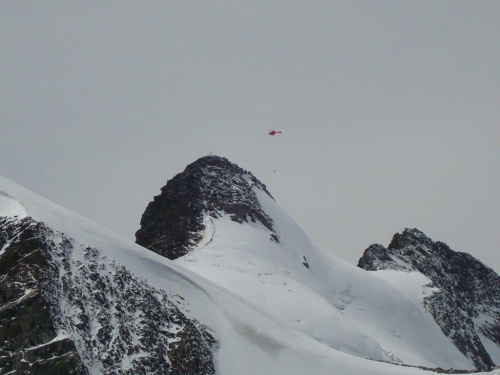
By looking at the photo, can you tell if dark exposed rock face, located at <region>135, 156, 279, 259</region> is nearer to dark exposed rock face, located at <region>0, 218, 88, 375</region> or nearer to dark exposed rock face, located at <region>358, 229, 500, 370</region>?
dark exposed rock face, located at <region>358, 229, 500, 370</region>

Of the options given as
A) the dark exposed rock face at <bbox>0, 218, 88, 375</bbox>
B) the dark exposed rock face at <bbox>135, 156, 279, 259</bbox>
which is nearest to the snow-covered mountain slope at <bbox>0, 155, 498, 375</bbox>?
the dark exposed rock face at <bbox>0, 218, 88, 375</bbox>

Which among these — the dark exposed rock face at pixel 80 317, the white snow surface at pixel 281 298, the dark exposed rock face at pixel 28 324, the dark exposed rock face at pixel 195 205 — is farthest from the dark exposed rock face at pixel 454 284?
the dark exposed rock face at pixel 28 324

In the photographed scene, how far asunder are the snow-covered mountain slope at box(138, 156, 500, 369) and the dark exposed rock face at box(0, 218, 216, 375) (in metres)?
9.27

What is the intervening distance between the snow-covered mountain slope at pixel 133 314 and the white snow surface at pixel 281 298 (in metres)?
0.10

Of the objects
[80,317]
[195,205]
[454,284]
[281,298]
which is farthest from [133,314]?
[454,284]

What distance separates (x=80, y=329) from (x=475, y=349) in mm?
49727

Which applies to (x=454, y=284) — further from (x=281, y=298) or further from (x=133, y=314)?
(x=133, y=314)

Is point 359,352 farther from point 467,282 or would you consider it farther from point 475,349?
point 467,282

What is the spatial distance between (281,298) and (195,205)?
51.9 ft

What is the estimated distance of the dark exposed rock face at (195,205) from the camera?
62406 mm

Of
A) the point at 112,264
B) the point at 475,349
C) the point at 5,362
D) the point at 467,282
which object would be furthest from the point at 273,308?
the point at 467,282

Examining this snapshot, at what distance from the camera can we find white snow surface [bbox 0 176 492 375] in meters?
39.0

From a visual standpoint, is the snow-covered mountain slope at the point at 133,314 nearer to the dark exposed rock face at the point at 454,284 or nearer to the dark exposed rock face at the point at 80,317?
the dark exposed rock face at the point at 80,317

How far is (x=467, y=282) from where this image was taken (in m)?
87.5
